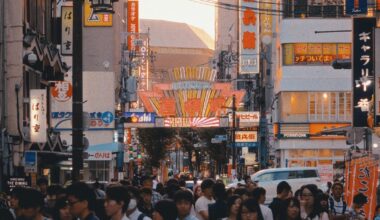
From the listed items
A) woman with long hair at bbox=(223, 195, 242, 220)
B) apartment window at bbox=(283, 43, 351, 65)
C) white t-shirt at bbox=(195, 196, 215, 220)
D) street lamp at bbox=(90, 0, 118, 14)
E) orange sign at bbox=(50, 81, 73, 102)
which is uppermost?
apartment window at bbox=(283, 43, 351, 65)

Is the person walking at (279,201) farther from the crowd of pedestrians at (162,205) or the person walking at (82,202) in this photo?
the person walking at (82,202)

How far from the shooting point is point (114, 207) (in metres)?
10.7

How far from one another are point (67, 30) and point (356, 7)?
10.3 m

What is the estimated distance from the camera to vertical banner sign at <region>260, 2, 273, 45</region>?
70062 millimetres

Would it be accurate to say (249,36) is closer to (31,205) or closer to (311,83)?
(311,83)

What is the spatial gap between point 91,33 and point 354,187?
4985 cm

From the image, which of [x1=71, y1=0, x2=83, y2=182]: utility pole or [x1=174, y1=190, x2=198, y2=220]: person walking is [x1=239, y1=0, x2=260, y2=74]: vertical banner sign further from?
[x1=174, y1=190, x2=198, y2=220]: person walking

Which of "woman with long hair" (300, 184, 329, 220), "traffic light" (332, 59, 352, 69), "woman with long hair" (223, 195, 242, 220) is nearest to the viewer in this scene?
"woman with long hair" (223, 195, 242, 220)

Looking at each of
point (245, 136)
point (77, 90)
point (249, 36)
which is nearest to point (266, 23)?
point (249, 36)

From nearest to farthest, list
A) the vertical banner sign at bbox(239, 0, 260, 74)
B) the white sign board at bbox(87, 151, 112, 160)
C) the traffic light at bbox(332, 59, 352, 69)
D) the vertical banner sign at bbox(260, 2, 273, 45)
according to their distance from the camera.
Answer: the traffic light at bbox(332, 59, 352, 69), the white sign board at bbox(87, 151, 112, 160), the vertical banner sign at bbox(260, 2, 273, 45), the vertical banner sign at bbox(239, 0, 260, 74)

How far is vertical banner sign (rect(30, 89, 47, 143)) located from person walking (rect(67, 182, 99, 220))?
2123 cm

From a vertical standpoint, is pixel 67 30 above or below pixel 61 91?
above

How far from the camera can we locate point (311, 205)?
1514 cm

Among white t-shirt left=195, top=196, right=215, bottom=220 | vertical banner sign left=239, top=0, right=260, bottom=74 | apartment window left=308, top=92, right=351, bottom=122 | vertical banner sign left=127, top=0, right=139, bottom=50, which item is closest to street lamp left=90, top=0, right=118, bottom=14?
white t-shirt left=195, top=196, right=215, bottom=220
